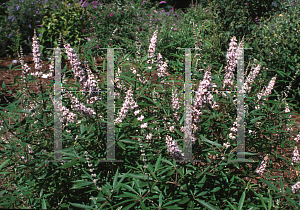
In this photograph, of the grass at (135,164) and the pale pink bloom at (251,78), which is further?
the pale pink bloom at (251,78)

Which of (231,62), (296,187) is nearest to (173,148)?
(231,62)

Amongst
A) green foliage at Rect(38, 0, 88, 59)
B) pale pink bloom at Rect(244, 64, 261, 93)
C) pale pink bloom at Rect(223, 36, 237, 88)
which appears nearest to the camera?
pale pink bloom at Rect(223, 36, 237, 88)

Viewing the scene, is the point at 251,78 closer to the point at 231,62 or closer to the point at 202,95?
the point at 231,62

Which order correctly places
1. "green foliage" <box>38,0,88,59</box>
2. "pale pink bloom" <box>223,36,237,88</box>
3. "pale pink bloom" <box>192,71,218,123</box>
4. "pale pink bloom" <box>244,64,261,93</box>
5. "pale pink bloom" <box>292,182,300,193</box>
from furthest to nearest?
1. "green foliage" <box>38,0,88,59</box>
2. "pale pink bloom" <box>244,64,261,93</box>
3. "pale pink bloom" <box>223,36,237,88</box>
4. "pale pink bloom" <box>292,182,300,193</box>
5. "pale pink bloom" <box>192,71,218,123</box>

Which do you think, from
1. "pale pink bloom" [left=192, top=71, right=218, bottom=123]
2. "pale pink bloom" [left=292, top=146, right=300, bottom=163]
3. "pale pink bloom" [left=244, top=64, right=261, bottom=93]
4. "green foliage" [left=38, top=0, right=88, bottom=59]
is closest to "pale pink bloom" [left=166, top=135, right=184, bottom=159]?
"pale pink bloom" [left=192, top=71, right=218, bottom=123]

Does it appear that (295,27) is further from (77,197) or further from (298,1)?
(77,197)

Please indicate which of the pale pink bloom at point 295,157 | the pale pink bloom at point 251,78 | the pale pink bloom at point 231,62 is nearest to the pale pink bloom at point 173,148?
the pale pink bloom at point 231,62

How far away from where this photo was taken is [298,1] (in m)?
8.26

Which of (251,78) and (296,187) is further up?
(251,78)

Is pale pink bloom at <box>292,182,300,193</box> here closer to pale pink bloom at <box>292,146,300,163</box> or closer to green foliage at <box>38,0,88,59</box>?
pale pink bloom at <box>292,146,300,163</box>

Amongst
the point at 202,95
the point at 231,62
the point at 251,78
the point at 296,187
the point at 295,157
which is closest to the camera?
the point at 202,95

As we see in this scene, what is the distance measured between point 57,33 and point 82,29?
→ 799mm

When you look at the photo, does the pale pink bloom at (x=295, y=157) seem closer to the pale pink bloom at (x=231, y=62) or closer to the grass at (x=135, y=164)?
the grass at (x=135, y=164)

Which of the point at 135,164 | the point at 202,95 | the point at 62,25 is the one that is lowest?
the point at 135,164
